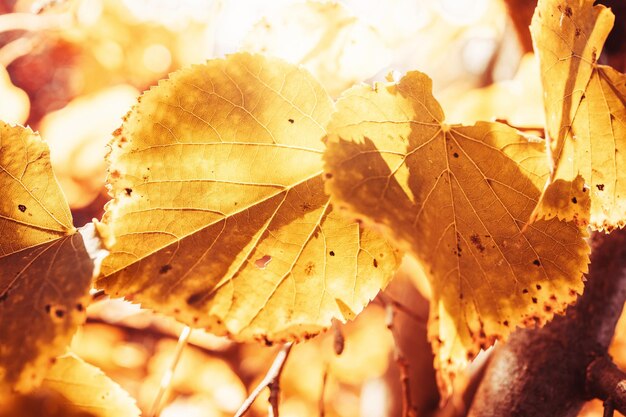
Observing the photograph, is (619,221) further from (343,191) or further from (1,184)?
(1,184)

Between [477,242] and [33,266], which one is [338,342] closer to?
[477,242]

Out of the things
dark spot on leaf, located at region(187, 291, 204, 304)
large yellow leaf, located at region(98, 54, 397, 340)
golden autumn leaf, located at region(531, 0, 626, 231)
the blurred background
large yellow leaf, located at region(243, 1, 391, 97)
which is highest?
golden autumn leaf, located at region(531, 0, 626, 231)

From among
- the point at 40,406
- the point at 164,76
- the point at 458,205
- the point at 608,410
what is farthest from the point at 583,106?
the point at 164,76

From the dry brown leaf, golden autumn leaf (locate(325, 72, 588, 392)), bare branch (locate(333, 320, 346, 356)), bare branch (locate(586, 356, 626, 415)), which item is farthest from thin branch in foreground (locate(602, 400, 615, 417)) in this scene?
the dry brown leaf

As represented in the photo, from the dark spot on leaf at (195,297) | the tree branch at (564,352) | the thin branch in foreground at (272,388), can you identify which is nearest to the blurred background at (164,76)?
the tree branch at (564,352)

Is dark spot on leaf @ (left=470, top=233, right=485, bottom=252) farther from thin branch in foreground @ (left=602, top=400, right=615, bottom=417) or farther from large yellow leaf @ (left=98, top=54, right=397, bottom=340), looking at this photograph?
thin branch in foreground @ (left=602, top=400, right=615, bottom=417)

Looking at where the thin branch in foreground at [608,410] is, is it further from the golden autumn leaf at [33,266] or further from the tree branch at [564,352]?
the golden autumn leaf at [33,266]

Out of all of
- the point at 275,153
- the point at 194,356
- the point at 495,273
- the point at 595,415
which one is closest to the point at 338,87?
the point at 275,153
